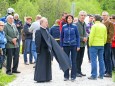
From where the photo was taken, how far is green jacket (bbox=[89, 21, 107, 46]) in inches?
513

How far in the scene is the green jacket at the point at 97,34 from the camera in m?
13.0

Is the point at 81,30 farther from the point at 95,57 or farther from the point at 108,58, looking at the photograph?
the point at 108,58

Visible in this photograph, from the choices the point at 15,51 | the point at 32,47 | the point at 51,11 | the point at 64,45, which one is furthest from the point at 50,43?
the point at 51,11

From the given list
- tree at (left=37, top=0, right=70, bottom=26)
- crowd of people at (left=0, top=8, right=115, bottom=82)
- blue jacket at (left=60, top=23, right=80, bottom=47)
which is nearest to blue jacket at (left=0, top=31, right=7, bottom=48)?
crowd of people at (left=0, top=8, right=115, bottom=82)

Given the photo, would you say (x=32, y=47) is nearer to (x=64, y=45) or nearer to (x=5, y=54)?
(x=5, y=54)

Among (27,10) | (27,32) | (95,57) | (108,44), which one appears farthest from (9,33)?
(27,10)

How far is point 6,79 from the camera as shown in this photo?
1326 centimetres

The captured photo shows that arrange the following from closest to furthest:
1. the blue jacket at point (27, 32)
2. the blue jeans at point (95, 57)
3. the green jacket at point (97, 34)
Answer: the green jacket at point (97, 34) → the blue jeans at point (95, 57) → the blue jacket at point (27, 32)

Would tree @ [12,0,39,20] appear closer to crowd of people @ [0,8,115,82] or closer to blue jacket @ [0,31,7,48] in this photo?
crowd of people @ [0,8,115,82]

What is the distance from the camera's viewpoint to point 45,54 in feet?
42.2

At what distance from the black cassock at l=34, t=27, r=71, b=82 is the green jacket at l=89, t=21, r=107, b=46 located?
1089 millimetres

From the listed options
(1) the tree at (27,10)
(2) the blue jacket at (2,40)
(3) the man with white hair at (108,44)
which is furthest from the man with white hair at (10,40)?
(1) the tree at (27,10)

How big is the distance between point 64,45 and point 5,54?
2.70 meters

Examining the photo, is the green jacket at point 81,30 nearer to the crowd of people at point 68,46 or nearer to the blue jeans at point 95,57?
the crowd of people at point 68,46
